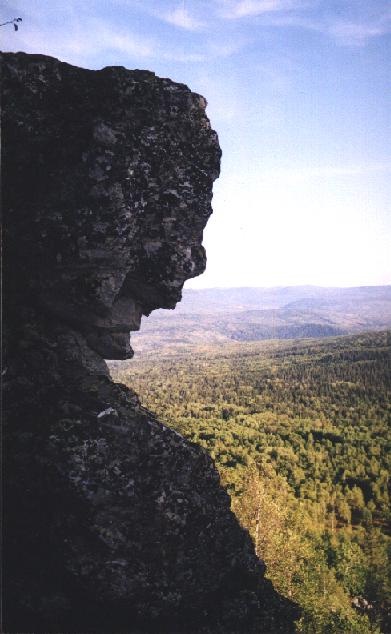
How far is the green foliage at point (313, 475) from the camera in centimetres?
2386

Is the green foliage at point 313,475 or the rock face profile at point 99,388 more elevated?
the rock face profile at point 99,388

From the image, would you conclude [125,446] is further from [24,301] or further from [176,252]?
[176,252]

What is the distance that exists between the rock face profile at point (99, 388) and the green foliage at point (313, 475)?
380 inches

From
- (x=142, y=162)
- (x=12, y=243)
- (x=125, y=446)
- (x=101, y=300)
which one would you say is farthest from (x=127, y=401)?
(x=142, y=162)

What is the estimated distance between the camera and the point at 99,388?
40.0 feet

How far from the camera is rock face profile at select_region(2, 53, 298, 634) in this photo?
9.88 metres

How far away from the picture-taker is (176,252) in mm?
13266

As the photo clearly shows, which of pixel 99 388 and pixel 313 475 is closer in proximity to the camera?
pixel 99 388

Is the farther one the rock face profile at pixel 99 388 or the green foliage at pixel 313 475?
the green foliage at pixel 313 475

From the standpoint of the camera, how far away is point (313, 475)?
79.2m

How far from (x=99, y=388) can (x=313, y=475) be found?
256 ft

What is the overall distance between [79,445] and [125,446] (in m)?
1.26

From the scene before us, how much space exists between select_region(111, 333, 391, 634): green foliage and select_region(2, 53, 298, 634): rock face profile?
31.7ft

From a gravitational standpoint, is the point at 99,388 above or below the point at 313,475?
above
